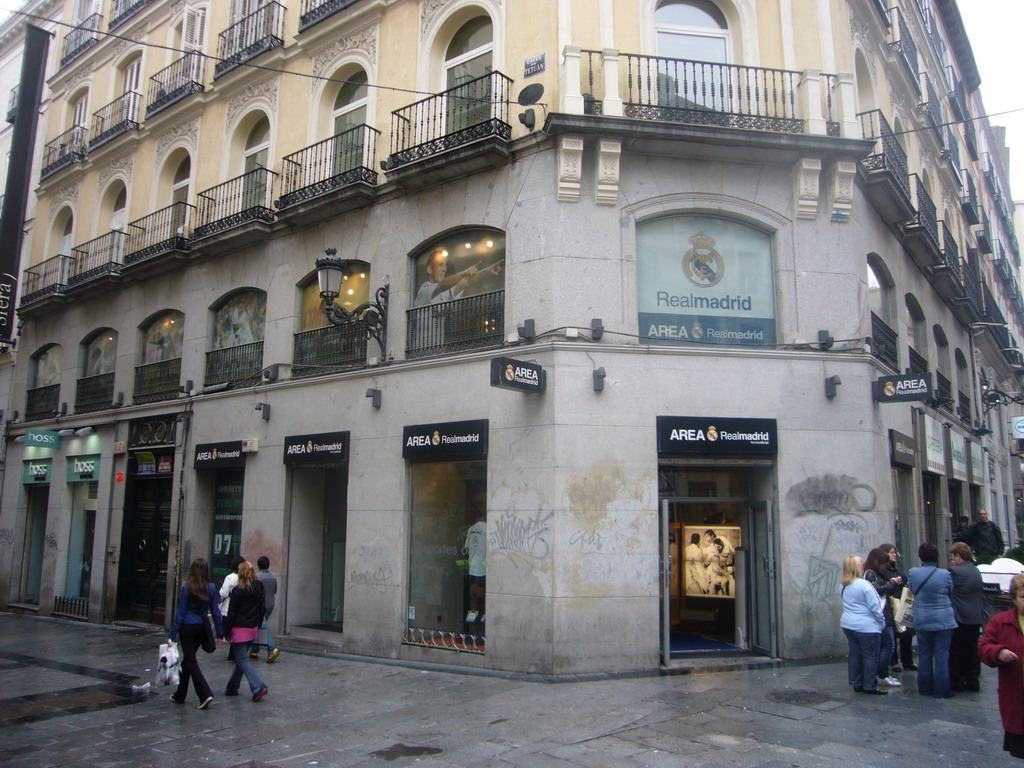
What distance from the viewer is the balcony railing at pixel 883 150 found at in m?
13.2

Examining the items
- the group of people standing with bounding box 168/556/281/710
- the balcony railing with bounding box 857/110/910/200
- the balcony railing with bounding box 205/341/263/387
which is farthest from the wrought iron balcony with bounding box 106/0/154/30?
the balcony railing with bounding box 857/110/910/200

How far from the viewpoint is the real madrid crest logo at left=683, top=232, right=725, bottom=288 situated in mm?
11820

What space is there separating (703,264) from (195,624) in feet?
28.1

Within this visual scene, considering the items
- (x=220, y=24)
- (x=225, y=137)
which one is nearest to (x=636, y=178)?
(x=225, y=137)

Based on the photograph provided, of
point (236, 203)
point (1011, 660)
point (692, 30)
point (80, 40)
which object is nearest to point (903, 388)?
point (692, 30)

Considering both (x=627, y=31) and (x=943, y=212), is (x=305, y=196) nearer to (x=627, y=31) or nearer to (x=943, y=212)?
(x=627, y=31)

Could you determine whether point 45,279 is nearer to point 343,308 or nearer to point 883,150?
point 343,308

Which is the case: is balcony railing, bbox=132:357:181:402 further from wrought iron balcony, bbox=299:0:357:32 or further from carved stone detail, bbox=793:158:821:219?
carved stone detail, bbox=793:158:821:219

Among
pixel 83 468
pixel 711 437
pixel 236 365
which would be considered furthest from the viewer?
pixel 83 468

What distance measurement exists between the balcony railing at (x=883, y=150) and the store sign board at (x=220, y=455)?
12456 mm

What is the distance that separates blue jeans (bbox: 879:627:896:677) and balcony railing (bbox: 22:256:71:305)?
20.4 m

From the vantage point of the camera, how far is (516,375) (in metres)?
10.1

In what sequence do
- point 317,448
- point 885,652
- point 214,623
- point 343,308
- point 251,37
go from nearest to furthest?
point 214,623
point 885,652
point 343,308
point 317,448
point 251,37

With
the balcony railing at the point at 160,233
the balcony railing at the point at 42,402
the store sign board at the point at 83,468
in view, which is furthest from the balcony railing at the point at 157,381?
the balcony railing at the point at 42,402
